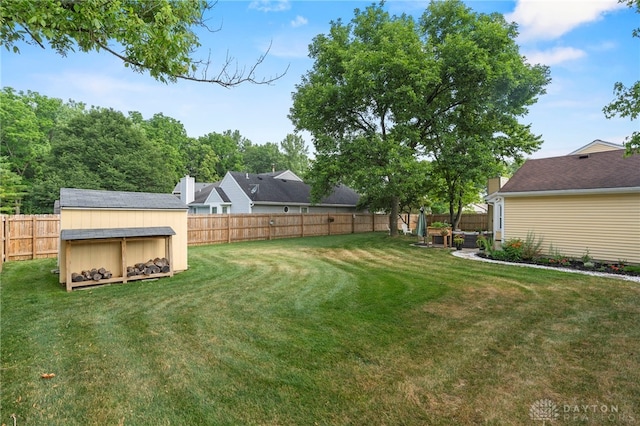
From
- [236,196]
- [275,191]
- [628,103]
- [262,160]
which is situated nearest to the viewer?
[628,103]

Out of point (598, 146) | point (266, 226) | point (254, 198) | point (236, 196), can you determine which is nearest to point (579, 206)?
point (598, 146)

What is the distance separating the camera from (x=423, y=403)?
2693 millimetres

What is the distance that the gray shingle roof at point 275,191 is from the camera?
22.1 metres

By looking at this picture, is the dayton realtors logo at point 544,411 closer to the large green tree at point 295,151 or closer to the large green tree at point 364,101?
the large green tree at point 364,101

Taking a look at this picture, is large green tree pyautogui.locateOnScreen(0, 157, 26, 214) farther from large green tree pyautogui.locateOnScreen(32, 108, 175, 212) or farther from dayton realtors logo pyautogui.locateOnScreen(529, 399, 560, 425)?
dayton realtors logo pyautogui.locateOnScreen(529, 399, 560, 425)

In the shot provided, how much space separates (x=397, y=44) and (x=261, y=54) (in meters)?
13.0

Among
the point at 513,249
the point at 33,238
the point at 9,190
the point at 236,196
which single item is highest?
the point at 9,190

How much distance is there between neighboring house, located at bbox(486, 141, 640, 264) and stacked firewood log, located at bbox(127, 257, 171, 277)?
11478mm

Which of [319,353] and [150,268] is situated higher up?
[150,268]

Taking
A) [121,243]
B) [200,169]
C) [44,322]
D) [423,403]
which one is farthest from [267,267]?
[200,169]

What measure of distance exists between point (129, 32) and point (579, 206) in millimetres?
12159

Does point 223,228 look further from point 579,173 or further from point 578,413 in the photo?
point 578,413

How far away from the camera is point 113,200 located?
765cm

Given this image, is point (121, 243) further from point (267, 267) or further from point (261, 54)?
point (261, 54)
